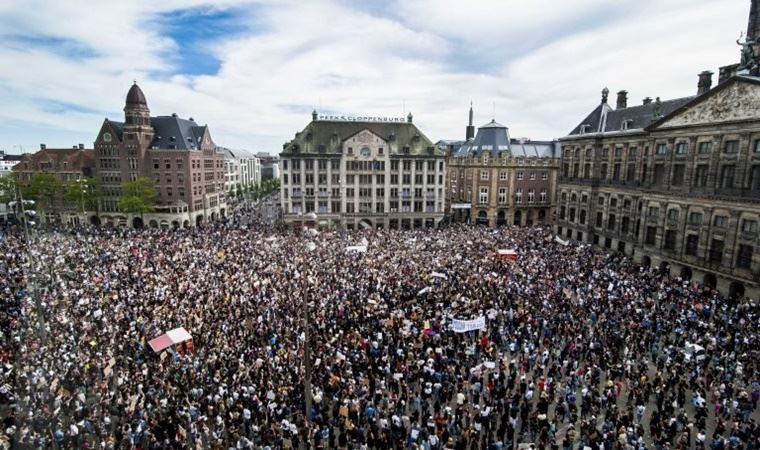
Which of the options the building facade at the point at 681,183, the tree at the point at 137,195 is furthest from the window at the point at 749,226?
the tree at the point at 137,195

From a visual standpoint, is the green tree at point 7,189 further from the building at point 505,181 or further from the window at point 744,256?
the window at point 744,256

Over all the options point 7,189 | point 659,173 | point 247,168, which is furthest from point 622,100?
point 247,168

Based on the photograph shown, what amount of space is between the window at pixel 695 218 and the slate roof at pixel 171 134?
76.1 metres

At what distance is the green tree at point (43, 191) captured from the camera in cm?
7612

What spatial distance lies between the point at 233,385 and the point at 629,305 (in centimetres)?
2847

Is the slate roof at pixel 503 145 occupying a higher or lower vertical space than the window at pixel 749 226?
higher

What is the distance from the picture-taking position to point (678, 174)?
45844 millimetres

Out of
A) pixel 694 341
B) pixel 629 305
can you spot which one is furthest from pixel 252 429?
pixel 629 305

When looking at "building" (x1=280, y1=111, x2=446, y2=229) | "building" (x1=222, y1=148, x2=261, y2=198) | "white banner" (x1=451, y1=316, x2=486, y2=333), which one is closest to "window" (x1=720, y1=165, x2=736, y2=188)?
"white banner" (x1=451, y1=316, x2=486, y2=333)

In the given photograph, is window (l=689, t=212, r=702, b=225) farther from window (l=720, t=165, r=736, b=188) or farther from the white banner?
the white banner

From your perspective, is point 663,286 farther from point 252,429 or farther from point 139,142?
point 139,142

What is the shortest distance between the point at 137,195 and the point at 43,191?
1883cm

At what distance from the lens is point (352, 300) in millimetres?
33062

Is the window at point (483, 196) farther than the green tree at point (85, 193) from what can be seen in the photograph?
Yes
